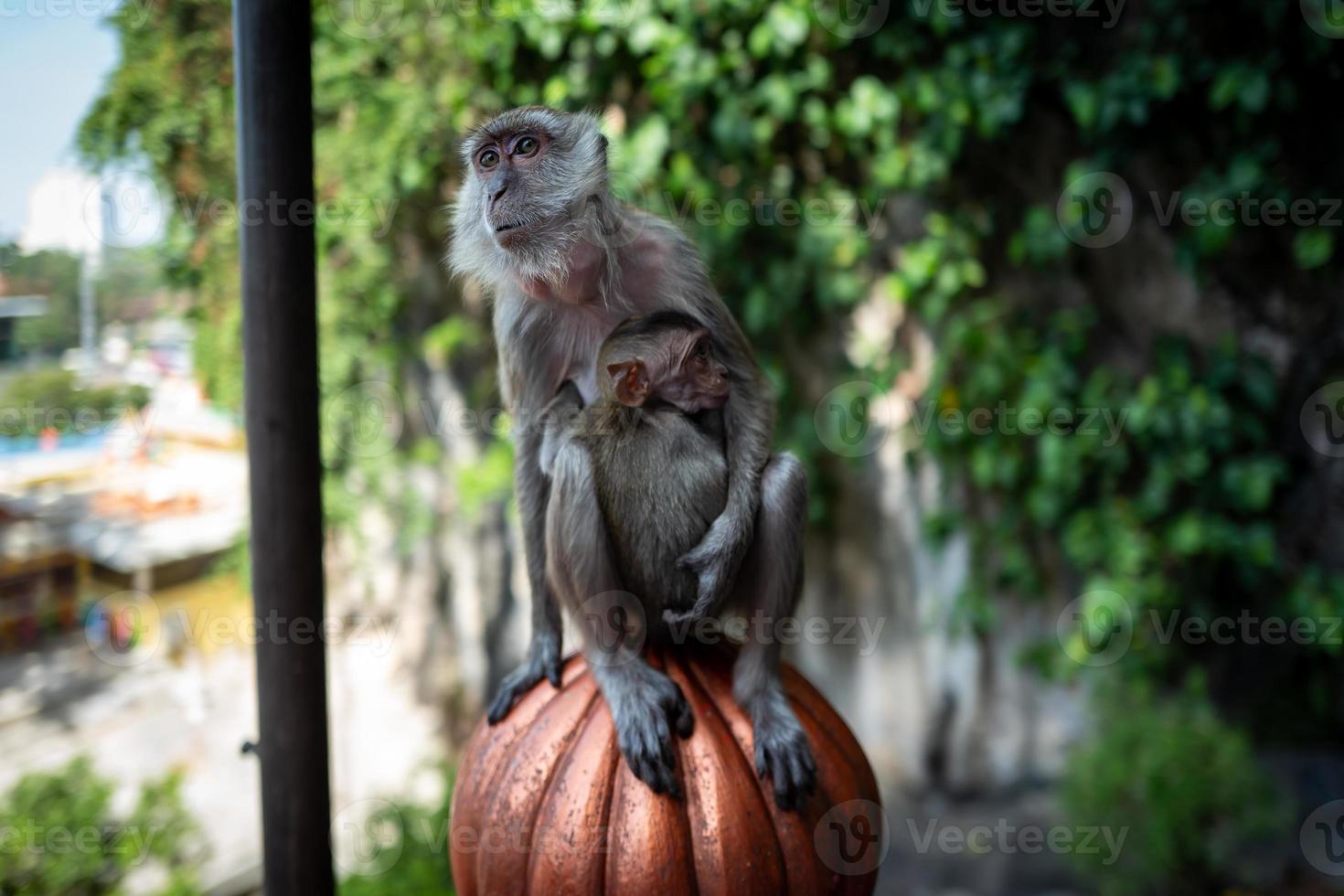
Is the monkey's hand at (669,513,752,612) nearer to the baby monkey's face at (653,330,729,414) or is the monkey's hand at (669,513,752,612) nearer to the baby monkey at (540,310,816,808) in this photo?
the baby monkey at (540,310,816,808)

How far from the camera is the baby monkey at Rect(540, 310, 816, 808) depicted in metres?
2.02

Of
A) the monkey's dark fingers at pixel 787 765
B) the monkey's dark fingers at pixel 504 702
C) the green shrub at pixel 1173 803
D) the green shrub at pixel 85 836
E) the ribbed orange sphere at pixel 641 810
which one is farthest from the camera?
the green shrub at pixel 1173 803

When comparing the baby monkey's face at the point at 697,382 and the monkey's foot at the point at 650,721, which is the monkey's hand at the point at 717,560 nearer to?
the monkey's foot at the point at 650,721

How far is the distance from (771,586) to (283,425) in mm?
1114

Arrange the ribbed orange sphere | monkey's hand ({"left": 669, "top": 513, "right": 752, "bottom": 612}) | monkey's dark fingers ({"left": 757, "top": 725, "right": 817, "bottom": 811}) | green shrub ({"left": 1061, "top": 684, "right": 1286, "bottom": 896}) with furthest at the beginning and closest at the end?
green shrub ({"left": 1061, "top": 684, "right": 1286, "bottom": 896}), monkey's hand ({"left": 669, "top": 513, "right": 752, "bottom": 612}), monkey's dark fingers ({"left": 757, "top": 725, "right": 817, "bottom": 811}), the ribbed orange sphere

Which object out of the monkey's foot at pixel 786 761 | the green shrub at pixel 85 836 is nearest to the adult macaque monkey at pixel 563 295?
the monkey's foot at pixel 786 761

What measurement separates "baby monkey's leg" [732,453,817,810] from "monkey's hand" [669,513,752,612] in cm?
7

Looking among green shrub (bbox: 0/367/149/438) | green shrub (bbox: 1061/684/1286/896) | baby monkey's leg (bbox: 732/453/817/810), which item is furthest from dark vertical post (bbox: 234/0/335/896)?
green shrub (bbox: 1061/684/1286/896)

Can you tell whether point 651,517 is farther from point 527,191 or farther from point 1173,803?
point 1173,803

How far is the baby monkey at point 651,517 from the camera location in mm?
2016

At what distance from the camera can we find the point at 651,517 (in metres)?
2.09

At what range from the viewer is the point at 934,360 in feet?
15.7

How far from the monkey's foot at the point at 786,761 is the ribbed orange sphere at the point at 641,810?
26 millimetres

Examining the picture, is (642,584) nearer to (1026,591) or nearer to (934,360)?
(934,360)
